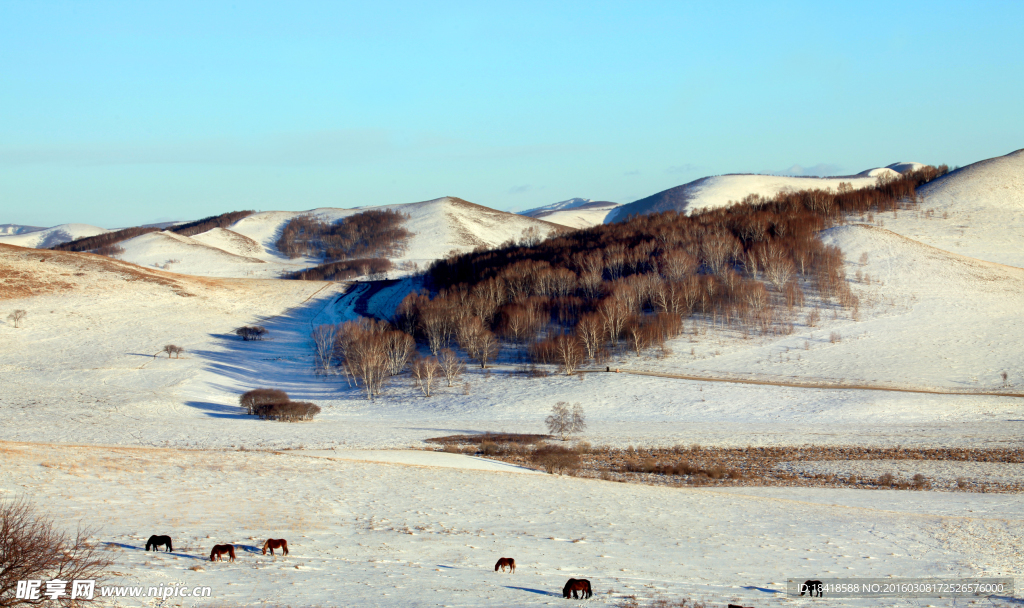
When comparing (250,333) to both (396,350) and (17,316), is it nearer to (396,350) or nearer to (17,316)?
(17,316)

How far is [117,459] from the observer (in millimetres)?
24672

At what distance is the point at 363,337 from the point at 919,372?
46473 millimetres

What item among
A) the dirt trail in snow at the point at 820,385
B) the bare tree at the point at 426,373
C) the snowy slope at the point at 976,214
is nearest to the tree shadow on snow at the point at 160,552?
the bare tree at the point at 426,373

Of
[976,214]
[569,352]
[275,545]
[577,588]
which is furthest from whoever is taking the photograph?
[976,214]

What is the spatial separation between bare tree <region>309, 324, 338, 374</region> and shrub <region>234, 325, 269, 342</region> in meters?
8.13

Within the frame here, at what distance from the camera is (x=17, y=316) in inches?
2965

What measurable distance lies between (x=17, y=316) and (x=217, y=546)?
75.9 metres

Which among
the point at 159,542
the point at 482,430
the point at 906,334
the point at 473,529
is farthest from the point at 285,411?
the point at 906,334

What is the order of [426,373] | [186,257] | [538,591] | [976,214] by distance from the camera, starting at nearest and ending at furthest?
[538,591] → [426,373] → [976,214] → [186,257]

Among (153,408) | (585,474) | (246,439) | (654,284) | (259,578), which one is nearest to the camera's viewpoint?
(259,578)

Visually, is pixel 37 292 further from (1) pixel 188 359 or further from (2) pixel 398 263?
(2) pixel 398 263

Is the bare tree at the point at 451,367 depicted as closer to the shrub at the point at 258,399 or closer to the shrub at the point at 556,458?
the shrub at the point at 258,399

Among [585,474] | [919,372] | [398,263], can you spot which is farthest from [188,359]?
[398,263]

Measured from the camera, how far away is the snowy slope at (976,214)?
97188mm
